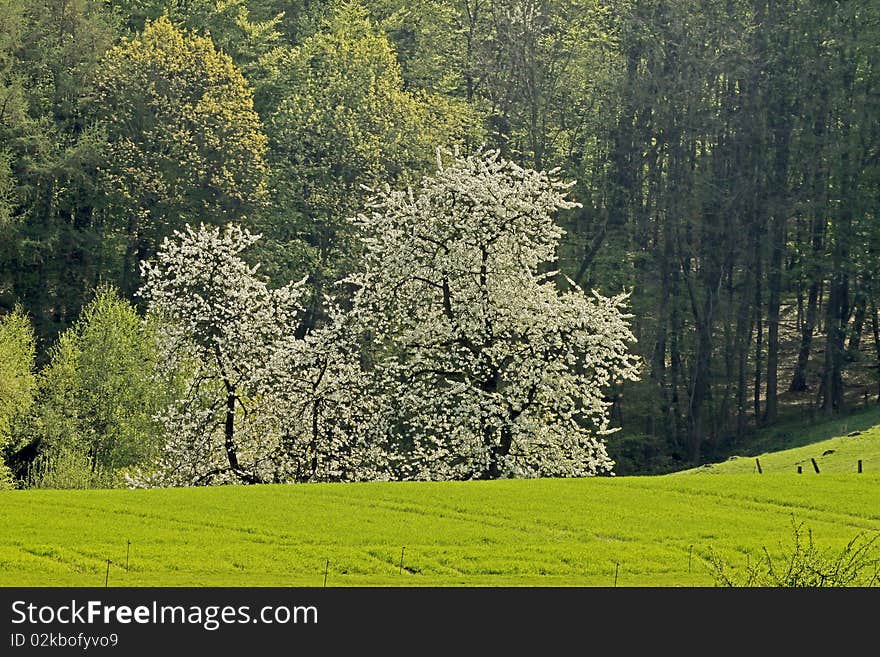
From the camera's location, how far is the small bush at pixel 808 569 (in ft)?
72.5

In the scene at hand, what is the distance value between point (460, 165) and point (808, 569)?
40442 millimetres

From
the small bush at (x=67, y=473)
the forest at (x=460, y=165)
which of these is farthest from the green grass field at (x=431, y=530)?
the small bush at (x=67, y=473)

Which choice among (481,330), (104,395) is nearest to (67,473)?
(104,395)

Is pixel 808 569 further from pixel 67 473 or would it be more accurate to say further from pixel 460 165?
pixel 67 473

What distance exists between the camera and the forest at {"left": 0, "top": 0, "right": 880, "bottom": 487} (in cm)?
6756

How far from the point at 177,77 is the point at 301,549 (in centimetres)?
Answer: 4582

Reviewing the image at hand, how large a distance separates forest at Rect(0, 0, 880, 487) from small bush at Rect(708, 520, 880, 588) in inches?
1132

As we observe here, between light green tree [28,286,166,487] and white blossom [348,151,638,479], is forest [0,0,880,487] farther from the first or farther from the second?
white blossom [348,151,638,479]

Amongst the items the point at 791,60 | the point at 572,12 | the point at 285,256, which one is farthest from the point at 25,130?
the point at 791,60

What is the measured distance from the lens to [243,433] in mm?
49750

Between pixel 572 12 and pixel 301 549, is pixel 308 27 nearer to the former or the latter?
pixel 572 12

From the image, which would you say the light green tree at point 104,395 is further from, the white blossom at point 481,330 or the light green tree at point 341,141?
the white blossom at point 481,330

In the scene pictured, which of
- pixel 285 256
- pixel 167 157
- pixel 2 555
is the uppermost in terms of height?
pixel 167 157

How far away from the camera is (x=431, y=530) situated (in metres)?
34.0
